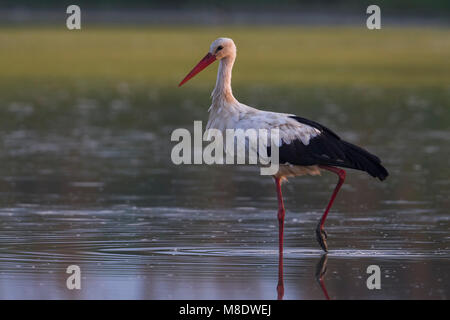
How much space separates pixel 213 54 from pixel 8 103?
13.6 m

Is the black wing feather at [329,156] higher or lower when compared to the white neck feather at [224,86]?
lower

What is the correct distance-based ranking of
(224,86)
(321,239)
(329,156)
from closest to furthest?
(321,239) → (329,156) → (224,86)

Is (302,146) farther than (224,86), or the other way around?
(224,86)

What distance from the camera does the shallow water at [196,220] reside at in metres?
9.20

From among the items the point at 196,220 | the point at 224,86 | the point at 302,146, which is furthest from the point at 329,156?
the point at 196,220

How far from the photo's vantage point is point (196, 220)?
12195 mm

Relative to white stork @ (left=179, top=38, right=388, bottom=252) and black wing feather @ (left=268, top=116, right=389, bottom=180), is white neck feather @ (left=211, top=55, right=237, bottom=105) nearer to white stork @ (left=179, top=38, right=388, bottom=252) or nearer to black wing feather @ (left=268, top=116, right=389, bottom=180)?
white stork @ (left=179, top=38, right=388, bottom=252)

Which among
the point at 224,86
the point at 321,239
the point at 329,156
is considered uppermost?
the point at 224,86

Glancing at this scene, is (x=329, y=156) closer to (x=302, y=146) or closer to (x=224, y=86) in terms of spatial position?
(x=302, y=146)

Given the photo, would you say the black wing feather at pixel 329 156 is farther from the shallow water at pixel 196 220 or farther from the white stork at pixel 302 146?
the shallow water at pixel 196 220

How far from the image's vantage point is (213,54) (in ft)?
39.3

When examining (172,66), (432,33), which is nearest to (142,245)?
(172,66)

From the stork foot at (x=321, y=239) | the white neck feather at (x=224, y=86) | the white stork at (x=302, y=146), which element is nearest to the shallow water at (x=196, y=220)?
the stork foot at (x=321, y=239)
